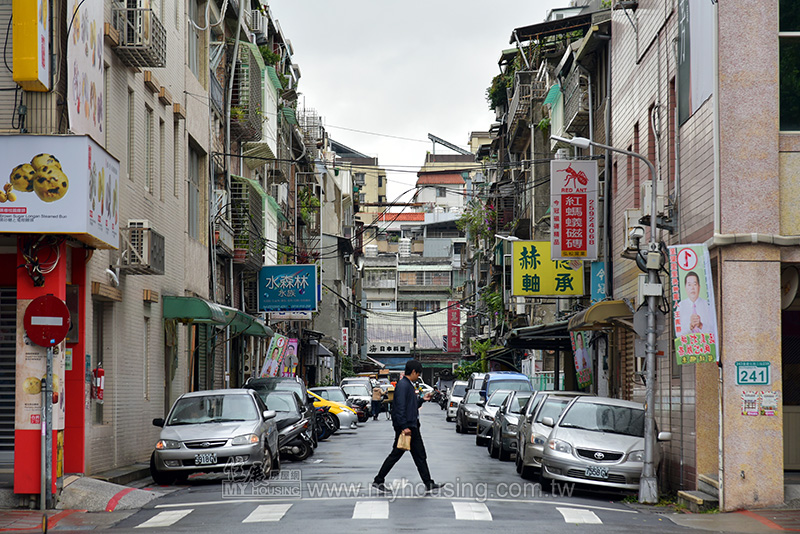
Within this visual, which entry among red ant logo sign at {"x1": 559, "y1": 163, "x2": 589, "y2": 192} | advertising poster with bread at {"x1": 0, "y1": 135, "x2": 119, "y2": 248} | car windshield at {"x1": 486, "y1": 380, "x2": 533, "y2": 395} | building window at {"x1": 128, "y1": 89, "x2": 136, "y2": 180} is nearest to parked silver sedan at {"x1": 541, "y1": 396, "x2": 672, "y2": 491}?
advertising poster with bread at {"x1": 0, "y1": 135, "x2": 119, "y2": 248}

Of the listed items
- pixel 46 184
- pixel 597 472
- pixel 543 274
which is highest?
pixel 46 184

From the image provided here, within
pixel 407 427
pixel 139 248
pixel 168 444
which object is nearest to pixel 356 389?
pixel 139 248

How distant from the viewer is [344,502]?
14.8 meters

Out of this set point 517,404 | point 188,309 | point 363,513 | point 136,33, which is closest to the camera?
point 363,513

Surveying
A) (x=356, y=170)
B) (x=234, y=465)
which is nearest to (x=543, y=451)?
(x=234, y=465)

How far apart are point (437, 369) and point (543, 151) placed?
214 ft

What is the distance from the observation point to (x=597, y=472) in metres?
17.3

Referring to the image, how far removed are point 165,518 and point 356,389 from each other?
131ft

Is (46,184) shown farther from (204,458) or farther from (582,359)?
(582,359)

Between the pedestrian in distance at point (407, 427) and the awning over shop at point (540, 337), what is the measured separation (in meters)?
15.3

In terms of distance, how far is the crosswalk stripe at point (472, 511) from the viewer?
1316cm

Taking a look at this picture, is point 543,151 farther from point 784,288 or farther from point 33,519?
point 33,519

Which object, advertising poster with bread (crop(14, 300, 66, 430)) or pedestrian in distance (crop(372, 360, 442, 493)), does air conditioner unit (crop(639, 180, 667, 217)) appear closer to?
pedestrian in distance (crop(372, 360, 442, 493))

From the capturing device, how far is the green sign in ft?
51.0
